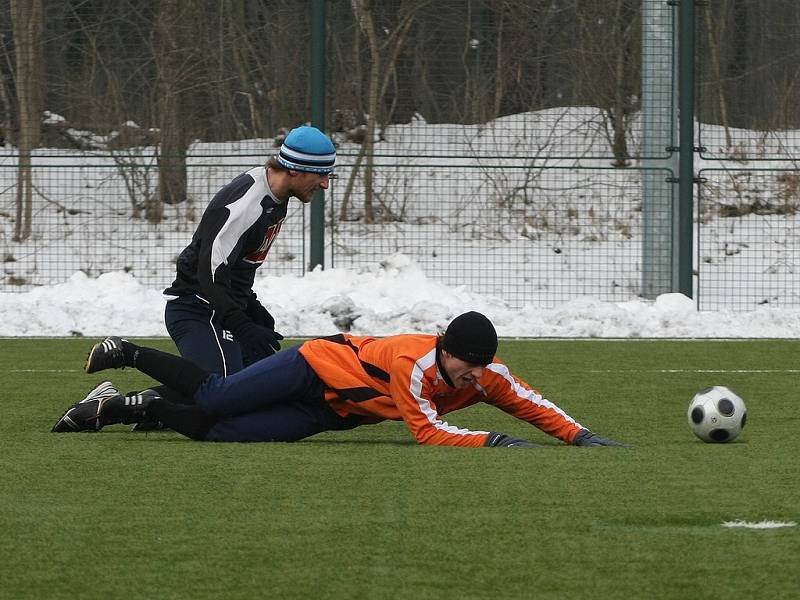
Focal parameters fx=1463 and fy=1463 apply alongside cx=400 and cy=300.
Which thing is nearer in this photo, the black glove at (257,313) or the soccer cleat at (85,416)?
the soccer cleat at (85,416)

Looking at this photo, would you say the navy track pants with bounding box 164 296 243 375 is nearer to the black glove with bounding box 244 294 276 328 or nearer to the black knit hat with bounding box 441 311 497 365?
the black glove with bounding box 244 294 276 328

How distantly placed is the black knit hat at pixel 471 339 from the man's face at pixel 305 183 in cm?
134

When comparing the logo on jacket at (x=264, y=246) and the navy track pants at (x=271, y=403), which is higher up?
the logo on jacket at (x=264, y=246)

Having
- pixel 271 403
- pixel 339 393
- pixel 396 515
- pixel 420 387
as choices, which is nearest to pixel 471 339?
pixel 420 387

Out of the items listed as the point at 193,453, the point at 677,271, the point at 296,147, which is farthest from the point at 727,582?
Answer: the point at 677,271

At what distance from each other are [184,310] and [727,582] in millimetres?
4237

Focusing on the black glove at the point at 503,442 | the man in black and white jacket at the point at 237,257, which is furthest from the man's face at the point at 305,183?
the black glove at the point at 503,442

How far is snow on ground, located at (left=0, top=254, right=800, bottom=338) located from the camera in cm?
1348

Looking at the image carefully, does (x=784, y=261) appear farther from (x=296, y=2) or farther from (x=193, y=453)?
(x=193, y=453)

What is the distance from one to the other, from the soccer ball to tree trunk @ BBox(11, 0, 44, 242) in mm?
10989

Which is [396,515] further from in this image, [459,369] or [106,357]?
[106,357]

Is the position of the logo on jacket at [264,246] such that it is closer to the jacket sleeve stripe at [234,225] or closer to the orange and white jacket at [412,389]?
the jacket sleeve stripe at [234,225]

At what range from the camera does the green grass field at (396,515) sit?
4.11m

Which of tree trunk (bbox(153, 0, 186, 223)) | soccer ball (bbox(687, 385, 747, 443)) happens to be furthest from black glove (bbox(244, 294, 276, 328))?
tree trunk (bbox(153, 0, 186, 223))
